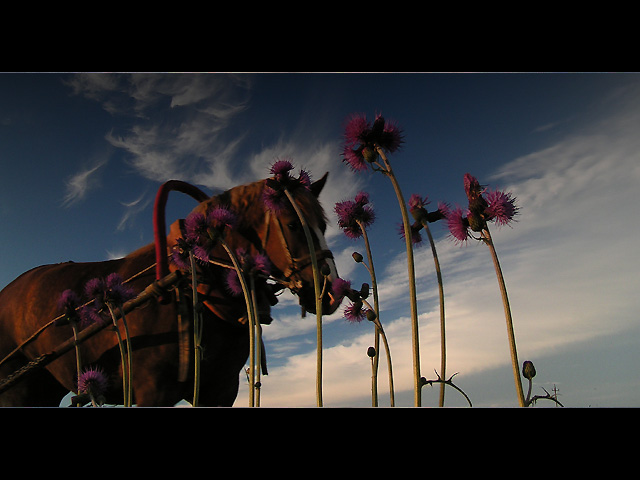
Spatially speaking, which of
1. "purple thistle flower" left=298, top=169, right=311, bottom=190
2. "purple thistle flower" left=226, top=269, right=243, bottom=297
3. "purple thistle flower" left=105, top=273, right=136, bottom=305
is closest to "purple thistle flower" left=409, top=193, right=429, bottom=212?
"purple thistle flower" left=298, top=169, right=311, bottom=190

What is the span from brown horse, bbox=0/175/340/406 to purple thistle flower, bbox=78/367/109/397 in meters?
0.11

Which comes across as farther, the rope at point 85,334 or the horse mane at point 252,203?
the horse mane at point 252,203

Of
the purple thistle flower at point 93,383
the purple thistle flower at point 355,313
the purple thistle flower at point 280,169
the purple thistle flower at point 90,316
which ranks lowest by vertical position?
the purple thistle flower at point 93,383

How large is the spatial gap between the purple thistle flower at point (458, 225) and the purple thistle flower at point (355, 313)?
0.52 metres

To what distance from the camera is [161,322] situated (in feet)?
7.41

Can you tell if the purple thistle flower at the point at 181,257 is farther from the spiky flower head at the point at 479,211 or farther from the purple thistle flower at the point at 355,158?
the spiky flower head at the point at 479,211

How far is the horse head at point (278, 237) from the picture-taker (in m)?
2.19

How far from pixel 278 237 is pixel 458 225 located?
3.90 ft

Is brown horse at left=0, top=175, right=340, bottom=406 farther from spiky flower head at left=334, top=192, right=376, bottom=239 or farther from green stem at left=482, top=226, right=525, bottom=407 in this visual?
green stem at left=482, top=226, right=525, bottom=407

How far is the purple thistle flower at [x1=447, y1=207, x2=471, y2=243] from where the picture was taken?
133 cm

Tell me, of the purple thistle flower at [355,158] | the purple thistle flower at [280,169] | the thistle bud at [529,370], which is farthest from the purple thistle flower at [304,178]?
the thistle bud at [529,370]

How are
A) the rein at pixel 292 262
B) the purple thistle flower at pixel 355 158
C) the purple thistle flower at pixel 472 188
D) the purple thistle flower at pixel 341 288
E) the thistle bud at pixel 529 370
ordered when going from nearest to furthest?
the thistle bud at pixel 529 370 → the purple thistle flower at pixel 472 188 → the purple thistle flower at pixel 355 158 → the purple thistle flower at pixel 341 288 → the rein at pixel 292 262
